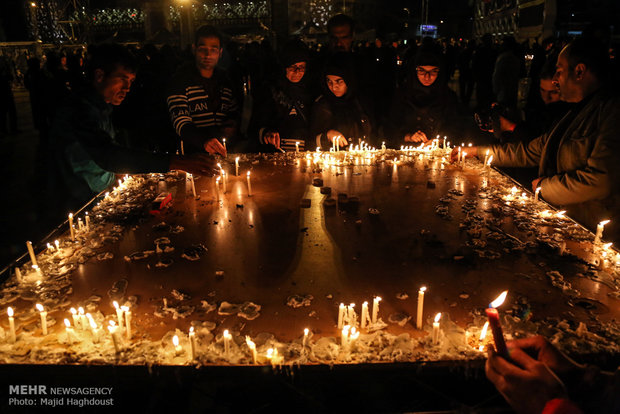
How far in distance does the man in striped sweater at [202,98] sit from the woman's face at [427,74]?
2.63 meters

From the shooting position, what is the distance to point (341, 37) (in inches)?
262

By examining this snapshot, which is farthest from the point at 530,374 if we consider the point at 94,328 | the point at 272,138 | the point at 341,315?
the point at 272,138

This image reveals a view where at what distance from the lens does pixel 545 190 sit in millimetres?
3348

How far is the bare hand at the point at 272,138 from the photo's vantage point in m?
5.41

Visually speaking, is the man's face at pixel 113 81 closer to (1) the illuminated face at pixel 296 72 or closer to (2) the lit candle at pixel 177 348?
(2) the lit candle at pixel 177 348

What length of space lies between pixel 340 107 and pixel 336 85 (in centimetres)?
31

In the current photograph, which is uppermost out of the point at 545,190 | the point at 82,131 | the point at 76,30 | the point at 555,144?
the point at 76,30

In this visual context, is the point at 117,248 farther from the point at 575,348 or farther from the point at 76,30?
the point at 76,30

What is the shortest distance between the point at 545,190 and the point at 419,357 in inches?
90.3

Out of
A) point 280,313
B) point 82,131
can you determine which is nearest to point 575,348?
point 280,313

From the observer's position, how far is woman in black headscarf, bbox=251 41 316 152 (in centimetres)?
583

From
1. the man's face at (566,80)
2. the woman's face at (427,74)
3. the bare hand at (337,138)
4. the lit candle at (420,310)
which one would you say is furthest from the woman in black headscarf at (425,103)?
the lit candle at (420,310)

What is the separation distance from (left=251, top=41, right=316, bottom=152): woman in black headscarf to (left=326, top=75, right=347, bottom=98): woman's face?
16.0 inches

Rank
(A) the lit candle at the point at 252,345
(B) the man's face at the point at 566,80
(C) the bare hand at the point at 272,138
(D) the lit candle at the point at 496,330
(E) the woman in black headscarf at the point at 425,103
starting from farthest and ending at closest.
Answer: (E) the woman in black headscarf at the point at 425,103, (C) the bare hand at the point at 272,138, (B) the man's face at the point at 566,80, (A) the lit candle at the point at 252,345, (D) the lit candle at the point at 496,330
